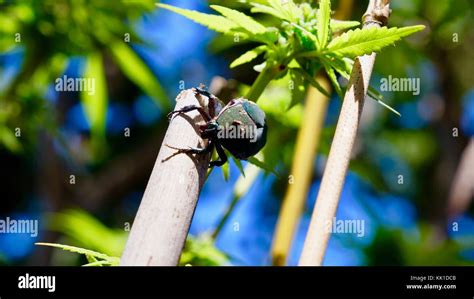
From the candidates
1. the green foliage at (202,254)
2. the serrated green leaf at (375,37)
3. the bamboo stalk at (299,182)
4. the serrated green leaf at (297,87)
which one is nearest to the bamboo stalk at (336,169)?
the serrated green leaf at (375,37)

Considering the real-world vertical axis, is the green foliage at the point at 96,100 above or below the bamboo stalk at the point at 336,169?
above

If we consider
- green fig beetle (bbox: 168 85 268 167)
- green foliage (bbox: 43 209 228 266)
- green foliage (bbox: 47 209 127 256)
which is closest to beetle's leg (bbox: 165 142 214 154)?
green fig beetle (bbox: 168 85 268 167)

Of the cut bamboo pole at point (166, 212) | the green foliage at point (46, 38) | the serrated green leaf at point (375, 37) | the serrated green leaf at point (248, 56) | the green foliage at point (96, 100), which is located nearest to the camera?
the cut bamboo pole at point (166, 212)

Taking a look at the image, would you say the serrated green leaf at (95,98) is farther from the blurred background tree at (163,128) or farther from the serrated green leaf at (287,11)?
the serrated green leaf at (287,11)

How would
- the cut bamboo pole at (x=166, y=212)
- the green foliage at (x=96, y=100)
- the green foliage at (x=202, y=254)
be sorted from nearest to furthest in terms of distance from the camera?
the cut bamboo pole at (x=166, y=212) < the green foliage at (x=202, y=254) < the green foliage at (x=96, y=100)

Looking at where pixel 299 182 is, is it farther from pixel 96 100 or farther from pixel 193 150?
pixel 96 100

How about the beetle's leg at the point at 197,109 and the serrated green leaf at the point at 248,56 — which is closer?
the beetle's leg at the point at 197,109

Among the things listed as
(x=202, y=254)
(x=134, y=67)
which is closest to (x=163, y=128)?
(x=134, y=67)
